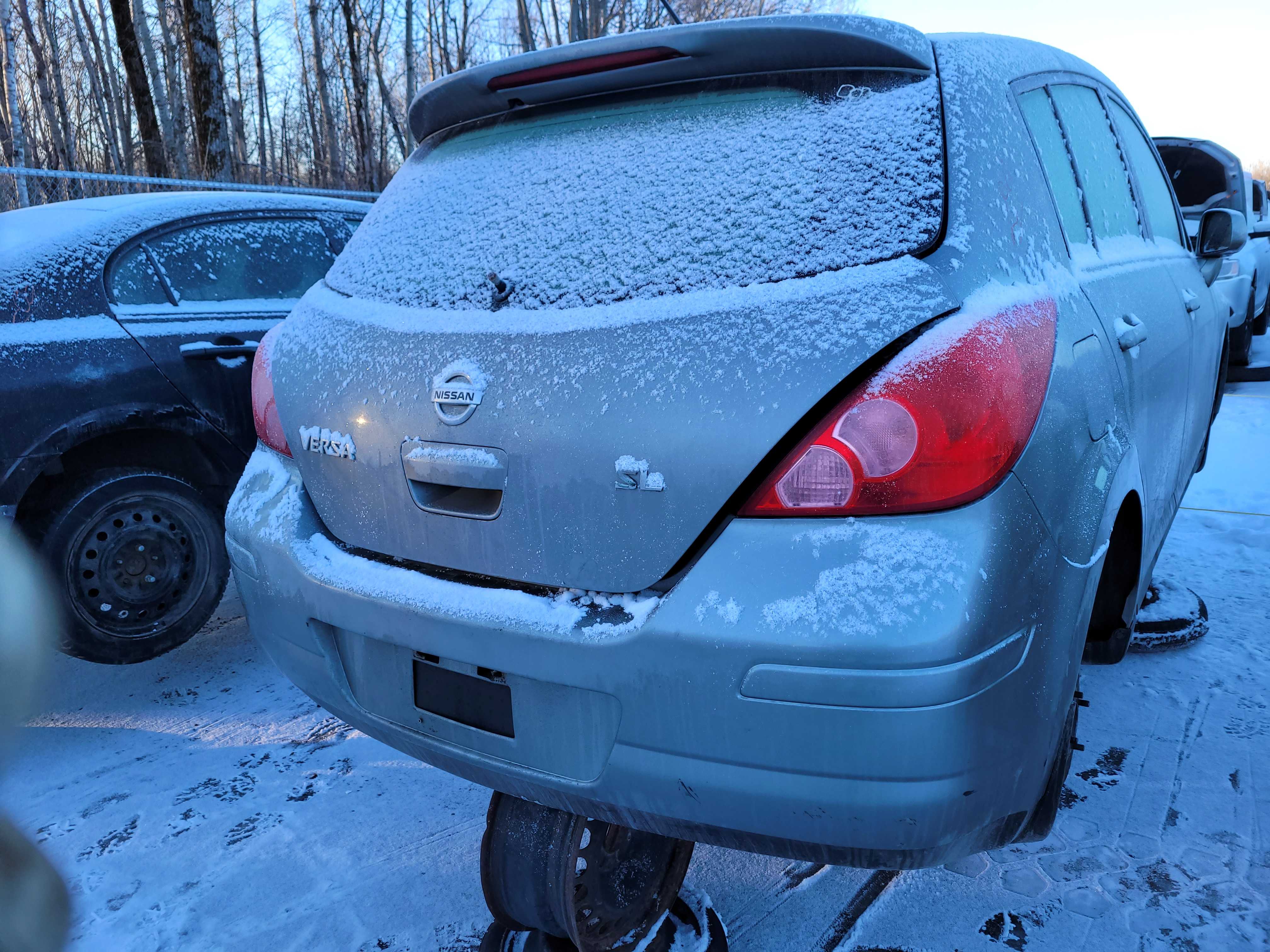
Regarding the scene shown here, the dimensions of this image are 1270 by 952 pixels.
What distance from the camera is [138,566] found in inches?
125

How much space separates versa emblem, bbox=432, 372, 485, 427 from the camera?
59.4 inches

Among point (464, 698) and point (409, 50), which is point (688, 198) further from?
point (409, 50)

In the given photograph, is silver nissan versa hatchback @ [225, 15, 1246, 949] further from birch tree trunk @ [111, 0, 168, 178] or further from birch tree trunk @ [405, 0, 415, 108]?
birch tree trunk @ [405, 0, 415, 108]

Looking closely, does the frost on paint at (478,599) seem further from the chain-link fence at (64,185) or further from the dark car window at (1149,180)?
the chain-link fence at (64,185)

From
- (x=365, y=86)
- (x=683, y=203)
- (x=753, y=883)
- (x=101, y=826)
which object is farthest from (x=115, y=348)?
(x=365, y=86)

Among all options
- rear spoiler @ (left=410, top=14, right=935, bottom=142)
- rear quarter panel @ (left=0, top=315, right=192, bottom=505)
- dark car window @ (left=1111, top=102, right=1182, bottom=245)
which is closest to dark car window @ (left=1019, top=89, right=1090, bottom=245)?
rear spoiler @ (left=410, top=14, right=935, bottom=142)

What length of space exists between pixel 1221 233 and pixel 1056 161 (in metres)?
1.76

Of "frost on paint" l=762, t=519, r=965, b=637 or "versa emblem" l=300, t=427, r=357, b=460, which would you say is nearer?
"frost on paint" l=762, t=519, r=965, b=637

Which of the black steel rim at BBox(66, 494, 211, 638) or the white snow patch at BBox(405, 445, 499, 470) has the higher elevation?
the white snow patch at BBox(405, 445, 499, 470)

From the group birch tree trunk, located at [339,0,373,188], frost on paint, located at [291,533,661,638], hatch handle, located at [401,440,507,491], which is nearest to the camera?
frost on paint, located at [291,533,661,638]

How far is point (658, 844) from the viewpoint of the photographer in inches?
73.2

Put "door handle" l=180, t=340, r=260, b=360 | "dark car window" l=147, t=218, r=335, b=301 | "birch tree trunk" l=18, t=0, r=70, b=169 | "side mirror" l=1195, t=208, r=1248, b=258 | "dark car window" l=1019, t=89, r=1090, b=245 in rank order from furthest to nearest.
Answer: "birch tree trunk" l=18, t=0, r=70, b=169 → "dark car window" l=147, t=218, r=335, b=301 → "door handle" l=180, t=340, r=260, b=360 → "side mirror" l=1195, t=208, r=1248, b=258 → "dark car window" l=1019, t=89, r=1090, b=245

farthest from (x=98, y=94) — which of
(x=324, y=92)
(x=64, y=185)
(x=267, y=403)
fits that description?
(x=267, y=403)

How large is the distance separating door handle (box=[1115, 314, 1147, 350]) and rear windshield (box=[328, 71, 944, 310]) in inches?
27.6
